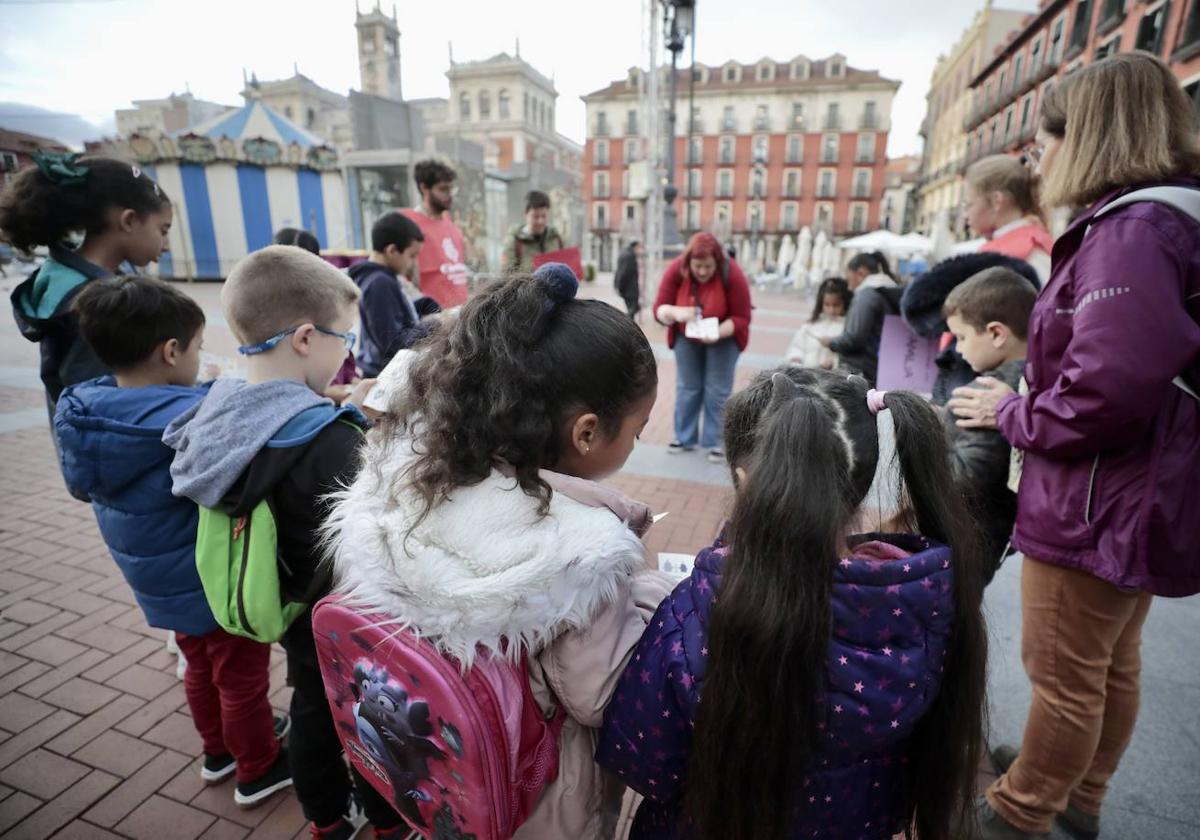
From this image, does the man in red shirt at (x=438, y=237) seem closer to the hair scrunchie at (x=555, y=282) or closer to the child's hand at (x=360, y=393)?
the child's hand at (x=360, y=393)

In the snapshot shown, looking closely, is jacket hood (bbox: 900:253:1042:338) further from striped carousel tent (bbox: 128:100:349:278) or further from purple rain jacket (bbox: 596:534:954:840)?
striped carousel tent (bbox: 128:100:349:278)

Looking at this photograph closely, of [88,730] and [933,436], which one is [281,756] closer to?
[88,730]

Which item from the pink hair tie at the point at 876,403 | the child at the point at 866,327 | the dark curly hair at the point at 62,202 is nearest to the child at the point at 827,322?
the child at the point at 866,327

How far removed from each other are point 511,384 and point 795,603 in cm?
54

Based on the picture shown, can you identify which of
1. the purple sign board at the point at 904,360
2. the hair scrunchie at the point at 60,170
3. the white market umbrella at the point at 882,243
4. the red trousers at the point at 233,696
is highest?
the hair scrunchie at the point at 60,170

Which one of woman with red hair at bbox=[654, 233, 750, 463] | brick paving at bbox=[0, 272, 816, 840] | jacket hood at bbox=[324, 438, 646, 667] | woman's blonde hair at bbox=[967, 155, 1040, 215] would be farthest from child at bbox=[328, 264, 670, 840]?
woman with red hair at bbox=[654, 233, 750, 463]

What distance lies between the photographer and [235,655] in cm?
188

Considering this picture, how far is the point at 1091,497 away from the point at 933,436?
72cm

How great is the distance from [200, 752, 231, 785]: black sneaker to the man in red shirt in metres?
2.69

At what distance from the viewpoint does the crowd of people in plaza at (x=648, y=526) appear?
0.93 metres

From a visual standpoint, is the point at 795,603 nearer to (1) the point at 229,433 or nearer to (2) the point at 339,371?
(1) the point at 229,433

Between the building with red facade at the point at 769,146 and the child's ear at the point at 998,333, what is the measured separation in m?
50.7

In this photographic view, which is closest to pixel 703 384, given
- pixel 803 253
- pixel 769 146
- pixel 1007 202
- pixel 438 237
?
pixel 438 237

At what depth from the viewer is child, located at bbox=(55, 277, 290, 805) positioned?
167 cm
